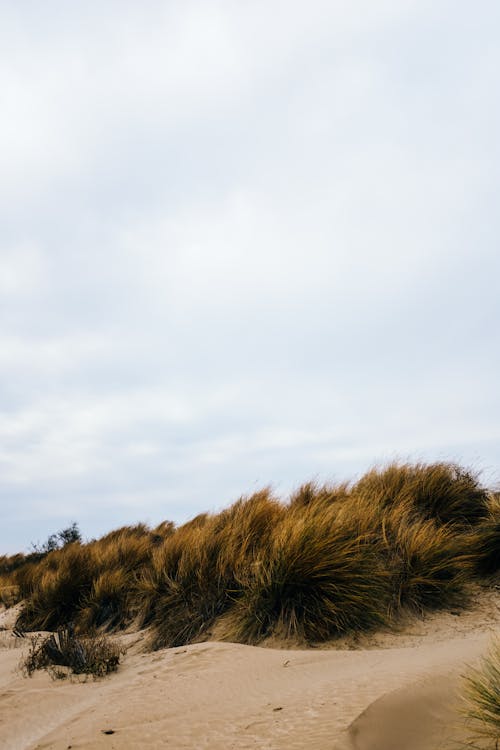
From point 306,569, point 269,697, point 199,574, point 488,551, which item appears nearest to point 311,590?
point 306,569

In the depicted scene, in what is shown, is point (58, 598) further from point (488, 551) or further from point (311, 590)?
point (488, 551)

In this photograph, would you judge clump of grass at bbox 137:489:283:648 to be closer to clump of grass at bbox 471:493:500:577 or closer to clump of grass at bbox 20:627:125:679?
clump of grass at bbox 20:627:125:679

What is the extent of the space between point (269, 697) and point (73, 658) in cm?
266

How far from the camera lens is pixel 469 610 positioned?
491 cm

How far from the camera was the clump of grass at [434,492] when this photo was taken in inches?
267

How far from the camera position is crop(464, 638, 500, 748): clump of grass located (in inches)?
71.2

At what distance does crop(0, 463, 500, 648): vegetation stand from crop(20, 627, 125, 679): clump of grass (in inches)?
23.1

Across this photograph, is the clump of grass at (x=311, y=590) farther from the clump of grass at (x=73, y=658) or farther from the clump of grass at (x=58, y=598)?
the clump of grass at (x=58, y=598)

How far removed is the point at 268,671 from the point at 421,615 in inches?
74.3

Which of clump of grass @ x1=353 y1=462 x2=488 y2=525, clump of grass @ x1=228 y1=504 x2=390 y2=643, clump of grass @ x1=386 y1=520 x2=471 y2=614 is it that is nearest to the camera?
clump of grass @ x1=228 y1=504 x2=390 y2=643

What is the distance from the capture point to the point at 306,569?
4574 millimetres

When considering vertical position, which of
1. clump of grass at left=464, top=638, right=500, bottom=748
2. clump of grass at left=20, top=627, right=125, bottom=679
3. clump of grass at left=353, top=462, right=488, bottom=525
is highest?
clump of grass at left=353, top=462, right=488, bottom=525

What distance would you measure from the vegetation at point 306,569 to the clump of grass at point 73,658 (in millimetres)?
588

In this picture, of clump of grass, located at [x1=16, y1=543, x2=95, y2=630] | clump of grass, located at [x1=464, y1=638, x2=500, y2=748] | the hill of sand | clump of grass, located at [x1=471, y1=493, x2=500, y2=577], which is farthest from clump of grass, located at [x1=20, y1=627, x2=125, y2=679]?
clump of grass, located at [x1=471, y1=493, x2=500, y2=577]
